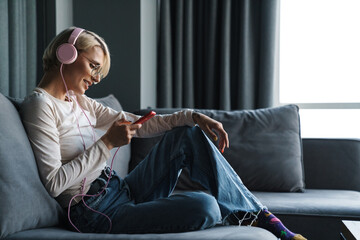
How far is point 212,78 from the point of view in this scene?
261 cm

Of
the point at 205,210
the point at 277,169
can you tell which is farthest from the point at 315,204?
the point at 205,210

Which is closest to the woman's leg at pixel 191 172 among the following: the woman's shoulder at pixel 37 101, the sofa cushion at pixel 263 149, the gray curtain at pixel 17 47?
the woman's shoulder at pixel 37 101

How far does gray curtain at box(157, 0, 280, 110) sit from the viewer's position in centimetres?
252

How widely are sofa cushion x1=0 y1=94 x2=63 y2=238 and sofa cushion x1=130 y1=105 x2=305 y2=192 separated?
3.12 ft

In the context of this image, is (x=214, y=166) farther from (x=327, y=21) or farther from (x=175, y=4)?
(x=327, y=21)

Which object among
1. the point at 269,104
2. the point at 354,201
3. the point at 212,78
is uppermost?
the point at 212,78

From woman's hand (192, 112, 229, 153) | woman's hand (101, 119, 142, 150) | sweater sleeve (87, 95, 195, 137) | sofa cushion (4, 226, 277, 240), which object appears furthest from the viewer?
sweater sleeve (87, 95, 195, 137)

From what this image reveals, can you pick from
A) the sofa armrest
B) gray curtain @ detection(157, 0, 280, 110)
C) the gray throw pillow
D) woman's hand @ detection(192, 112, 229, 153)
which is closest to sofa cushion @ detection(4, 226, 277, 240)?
woman's hand @ detection(192, 112, 229, 153)

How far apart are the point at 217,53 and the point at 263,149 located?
1.00 m

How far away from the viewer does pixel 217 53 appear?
264cm

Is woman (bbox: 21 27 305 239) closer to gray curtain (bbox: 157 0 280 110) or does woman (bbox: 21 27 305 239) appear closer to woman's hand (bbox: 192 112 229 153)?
woman's hand (bbox: 192 112 229 153)

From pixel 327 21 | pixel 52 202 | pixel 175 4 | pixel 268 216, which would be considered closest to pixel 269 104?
pixel 327 21

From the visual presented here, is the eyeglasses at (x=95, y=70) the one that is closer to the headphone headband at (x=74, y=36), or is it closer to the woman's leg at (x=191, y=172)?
the headphone headband at (x=74, y=36)

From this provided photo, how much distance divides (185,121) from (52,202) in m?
0.61
